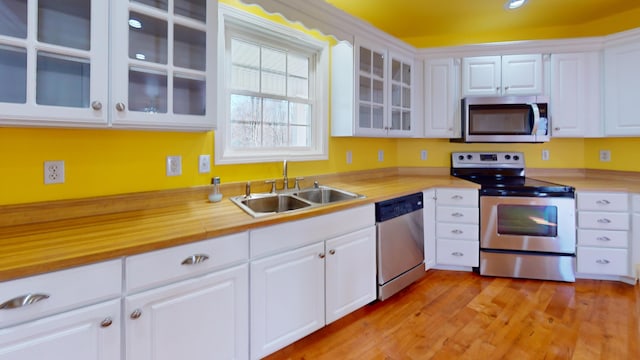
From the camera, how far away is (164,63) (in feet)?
5.06

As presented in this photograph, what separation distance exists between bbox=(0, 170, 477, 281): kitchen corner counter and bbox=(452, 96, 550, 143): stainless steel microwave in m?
1.86

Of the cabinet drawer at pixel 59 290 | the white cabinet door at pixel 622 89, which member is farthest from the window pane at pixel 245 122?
the white cabinet door at pixel 622 89

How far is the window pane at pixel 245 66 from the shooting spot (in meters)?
2.31

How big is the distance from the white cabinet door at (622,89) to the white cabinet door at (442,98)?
51.8 inches

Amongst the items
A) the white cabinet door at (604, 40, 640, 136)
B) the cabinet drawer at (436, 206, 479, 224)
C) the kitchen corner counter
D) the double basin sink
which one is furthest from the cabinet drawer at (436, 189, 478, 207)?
the white cabinet door at (604, 40, 640, 136)

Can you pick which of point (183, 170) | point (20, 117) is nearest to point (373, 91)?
point (183, 170)

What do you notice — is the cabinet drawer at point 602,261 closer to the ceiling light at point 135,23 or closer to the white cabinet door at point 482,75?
the white cabinet door at point 482,75

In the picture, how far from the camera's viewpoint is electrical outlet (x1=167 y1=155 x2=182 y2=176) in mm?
1907

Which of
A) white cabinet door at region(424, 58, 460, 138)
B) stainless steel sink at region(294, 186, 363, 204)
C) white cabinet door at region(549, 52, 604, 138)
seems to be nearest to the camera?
stainless steel sink at region(294, 186, 363, 204)

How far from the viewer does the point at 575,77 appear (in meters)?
3.12

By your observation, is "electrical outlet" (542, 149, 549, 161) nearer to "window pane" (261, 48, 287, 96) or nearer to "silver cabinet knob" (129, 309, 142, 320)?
"window pane" (261, 48, 287, 96)

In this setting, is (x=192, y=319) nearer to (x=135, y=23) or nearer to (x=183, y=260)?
(x=183, y=260)

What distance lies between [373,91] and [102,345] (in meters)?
2.60

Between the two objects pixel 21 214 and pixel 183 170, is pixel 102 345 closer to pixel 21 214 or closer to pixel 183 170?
pixel 21 214
